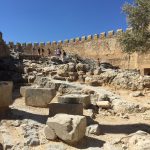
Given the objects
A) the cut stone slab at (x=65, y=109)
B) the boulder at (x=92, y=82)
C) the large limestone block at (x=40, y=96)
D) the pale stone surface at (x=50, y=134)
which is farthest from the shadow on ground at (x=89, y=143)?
the boulder at (x=92, y=82)

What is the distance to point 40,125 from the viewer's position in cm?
1062

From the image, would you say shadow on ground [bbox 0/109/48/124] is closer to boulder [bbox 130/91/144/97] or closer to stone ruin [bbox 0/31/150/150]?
stone ruin [bbox 0/31/150/150]

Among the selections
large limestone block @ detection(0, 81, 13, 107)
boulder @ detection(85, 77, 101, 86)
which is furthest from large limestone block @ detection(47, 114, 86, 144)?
boulder @ detection(85, 77, 101, 86)

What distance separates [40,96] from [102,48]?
92.4 ft

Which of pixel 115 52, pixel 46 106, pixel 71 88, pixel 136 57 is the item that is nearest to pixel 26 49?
pixel 115 52

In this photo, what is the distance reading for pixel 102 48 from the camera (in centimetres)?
4169

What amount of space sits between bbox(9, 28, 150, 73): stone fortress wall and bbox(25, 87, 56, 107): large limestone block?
68.9ft

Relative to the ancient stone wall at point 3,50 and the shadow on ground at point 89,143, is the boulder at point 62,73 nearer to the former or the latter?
the ancient stone wall at point 3,50

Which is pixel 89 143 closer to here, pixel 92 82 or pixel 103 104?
pixel 103 104

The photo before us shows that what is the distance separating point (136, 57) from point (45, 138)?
1052 inches

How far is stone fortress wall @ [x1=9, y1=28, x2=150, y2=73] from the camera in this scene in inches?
1373

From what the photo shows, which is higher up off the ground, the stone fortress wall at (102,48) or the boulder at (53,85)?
the stone fortress wall at (102,48)

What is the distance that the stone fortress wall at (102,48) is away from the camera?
3488cm

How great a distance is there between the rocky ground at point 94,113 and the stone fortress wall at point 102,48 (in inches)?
444
